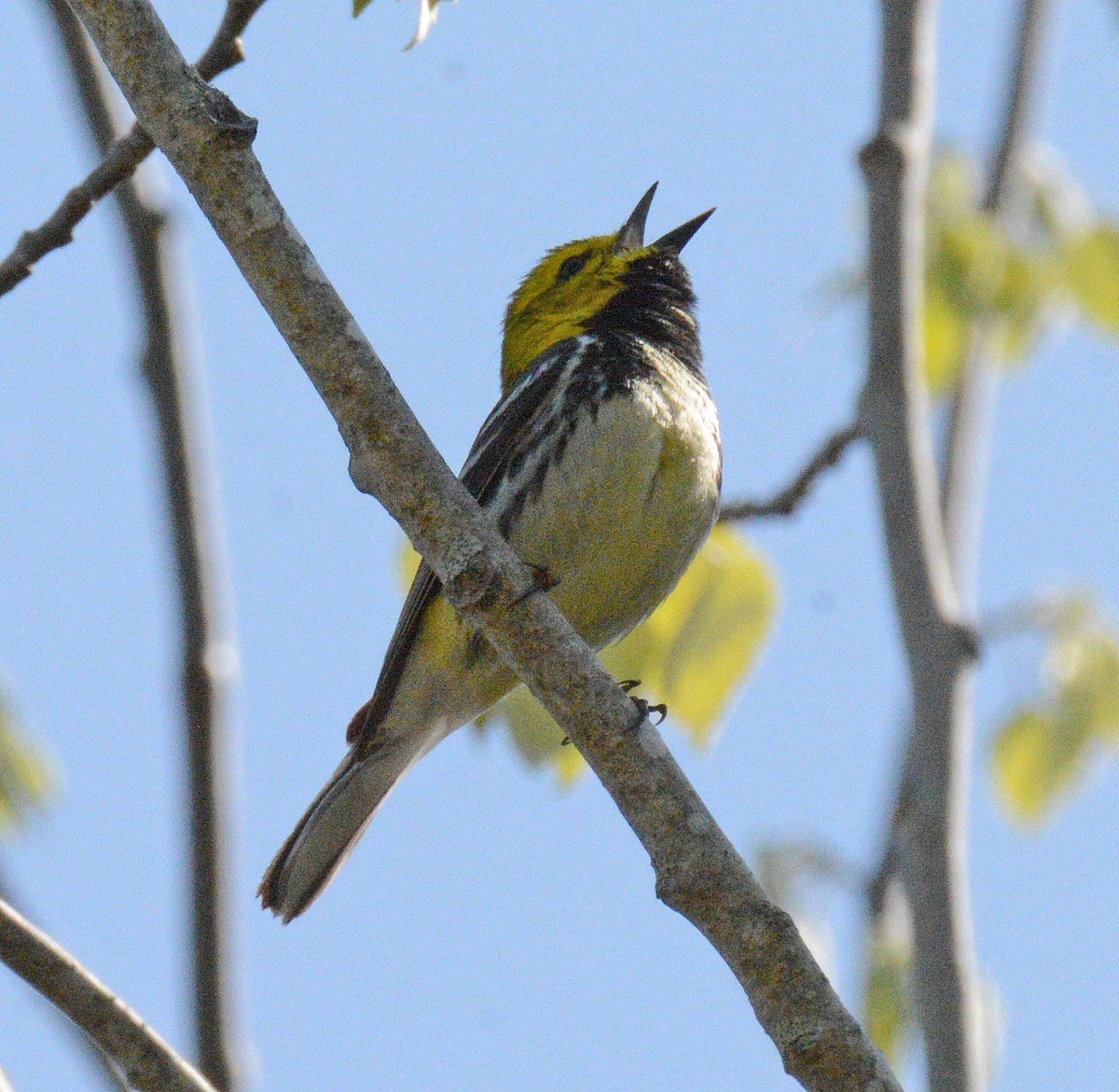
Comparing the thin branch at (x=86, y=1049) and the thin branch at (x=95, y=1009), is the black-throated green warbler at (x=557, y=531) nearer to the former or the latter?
the thin branch at (x=86, y=1049)

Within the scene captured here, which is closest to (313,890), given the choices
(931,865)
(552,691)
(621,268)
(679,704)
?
(679,704)

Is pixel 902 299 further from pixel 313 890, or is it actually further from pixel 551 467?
pixel 313 890

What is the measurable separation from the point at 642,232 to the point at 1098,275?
77.9 inches

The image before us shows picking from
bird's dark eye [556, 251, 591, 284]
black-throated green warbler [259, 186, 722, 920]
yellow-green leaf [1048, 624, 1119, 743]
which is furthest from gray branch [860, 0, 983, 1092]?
bird's dark eye [556, 251, 591, 284]

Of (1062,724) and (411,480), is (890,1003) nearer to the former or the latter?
(1062,724)

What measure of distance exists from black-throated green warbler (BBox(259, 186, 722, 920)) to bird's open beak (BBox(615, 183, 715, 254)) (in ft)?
3.33

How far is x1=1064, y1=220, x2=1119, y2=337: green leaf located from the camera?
4.51 metres

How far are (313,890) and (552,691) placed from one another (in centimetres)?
211

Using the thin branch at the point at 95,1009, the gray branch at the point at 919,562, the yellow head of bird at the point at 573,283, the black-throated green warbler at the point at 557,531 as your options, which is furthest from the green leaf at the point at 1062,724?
the thin branch at the point at 95,1009

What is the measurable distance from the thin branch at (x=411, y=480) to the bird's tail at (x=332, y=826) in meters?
2.01

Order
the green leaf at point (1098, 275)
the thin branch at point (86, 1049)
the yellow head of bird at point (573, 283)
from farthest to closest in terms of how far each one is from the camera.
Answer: the yellow head of bird at point (573, 283) → the green leaf at point (1098, 275) → the thin branch at point (86, 1049)

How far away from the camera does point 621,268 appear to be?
19.0ft

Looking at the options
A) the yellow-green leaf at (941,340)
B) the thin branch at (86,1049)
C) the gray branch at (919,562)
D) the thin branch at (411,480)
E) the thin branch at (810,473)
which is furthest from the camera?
the yellow-green leaf at (941,340)

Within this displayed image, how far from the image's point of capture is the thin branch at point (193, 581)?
3.62 meters
